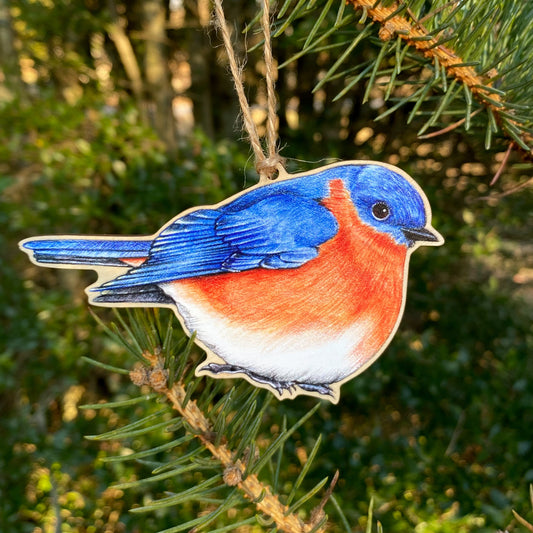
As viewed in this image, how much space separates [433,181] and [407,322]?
39cm

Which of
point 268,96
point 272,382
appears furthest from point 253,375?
point 268,96

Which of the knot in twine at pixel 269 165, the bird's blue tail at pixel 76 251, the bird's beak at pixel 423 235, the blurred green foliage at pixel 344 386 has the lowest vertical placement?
the blurred green foliage at pixel 344 386

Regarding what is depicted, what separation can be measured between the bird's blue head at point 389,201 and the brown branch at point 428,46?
0.29 ft

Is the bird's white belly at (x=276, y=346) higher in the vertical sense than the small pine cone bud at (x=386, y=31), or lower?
lower

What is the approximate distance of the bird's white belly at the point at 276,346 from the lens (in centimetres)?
42

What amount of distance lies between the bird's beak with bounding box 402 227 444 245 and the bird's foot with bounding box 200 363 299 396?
6.8 inches

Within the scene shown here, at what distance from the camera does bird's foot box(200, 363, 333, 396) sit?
42 centimetres

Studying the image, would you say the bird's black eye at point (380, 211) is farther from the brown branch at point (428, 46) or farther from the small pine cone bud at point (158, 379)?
the small pine cone bud at point (158, 379)

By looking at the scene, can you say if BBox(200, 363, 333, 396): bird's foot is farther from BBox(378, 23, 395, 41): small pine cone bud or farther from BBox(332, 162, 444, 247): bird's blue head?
BBox(378, 23, 395, 41): small pine cone bud

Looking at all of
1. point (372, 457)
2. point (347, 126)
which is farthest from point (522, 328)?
point (347, 126)

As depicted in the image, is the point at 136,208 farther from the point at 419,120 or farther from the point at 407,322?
the point at 407,322

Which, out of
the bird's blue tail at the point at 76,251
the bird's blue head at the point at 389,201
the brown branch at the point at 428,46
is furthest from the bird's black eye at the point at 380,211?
the bird's blue tail at the point at 76,251

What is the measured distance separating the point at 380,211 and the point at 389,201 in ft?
0.04

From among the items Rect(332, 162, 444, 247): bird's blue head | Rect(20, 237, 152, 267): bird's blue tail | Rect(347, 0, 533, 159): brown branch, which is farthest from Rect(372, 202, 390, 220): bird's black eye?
Rect(20, 237, 152, 267): bird's blue tail
